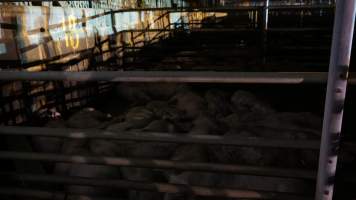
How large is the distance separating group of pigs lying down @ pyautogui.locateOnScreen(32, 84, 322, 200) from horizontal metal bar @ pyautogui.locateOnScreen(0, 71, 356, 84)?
326 mm

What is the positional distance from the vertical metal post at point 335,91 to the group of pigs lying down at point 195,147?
1.30 ft

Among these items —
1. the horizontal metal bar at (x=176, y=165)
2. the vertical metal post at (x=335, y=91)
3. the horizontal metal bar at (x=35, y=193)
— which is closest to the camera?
the vertical metal post at (x=335, y=91)

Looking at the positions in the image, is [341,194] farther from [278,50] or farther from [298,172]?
[278,50]

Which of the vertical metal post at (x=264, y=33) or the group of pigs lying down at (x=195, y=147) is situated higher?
the vertical metal post at (x=264, y=33)

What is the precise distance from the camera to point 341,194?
152 centimetres

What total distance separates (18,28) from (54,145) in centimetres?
129

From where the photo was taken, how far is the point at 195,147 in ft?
6.35

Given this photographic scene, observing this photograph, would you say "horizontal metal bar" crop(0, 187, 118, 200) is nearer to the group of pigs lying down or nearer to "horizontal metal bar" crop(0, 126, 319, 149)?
the group of pigs lying down

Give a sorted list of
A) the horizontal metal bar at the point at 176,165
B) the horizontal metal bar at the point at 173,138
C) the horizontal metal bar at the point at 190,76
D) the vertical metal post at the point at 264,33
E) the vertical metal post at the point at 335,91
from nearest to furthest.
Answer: the vertical metal post at the point at 335,91, the horizontal metal bar at the point at 190,76, the horizontal metal bar at the point at 173,138, the horizontal metal bar at the point at 176,165, the vertical metal post at the point at 264,33

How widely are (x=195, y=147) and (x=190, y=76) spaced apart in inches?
32.8

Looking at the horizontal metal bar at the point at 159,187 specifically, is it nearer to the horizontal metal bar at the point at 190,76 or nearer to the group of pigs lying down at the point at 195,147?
the group of pigs lying down at the point at 195,147

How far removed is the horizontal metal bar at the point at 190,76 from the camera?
1126 millimetres

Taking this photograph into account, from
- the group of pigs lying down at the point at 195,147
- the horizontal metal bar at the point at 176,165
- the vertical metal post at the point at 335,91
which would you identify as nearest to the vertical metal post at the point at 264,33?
the group of pigs lying down at the point at 195,147

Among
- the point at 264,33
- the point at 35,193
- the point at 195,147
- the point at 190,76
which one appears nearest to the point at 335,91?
the point at 190,76
